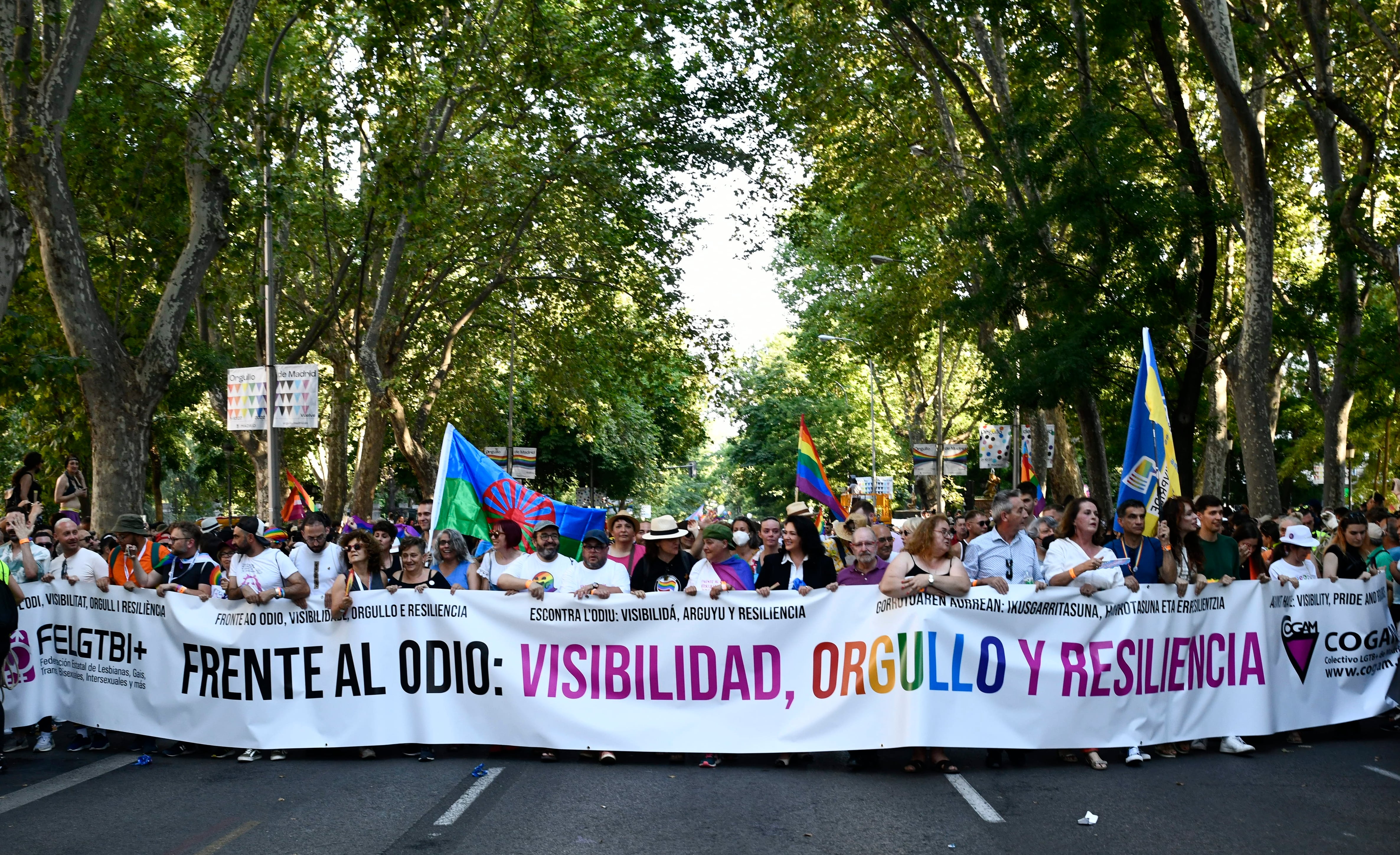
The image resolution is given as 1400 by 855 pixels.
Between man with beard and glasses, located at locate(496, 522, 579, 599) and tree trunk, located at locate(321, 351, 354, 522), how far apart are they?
2082cm

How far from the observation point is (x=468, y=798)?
819cm

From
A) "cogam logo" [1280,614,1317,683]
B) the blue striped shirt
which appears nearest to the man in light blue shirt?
the blue striped shirt

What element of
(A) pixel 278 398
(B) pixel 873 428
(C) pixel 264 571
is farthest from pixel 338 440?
(B) pixel 873 428

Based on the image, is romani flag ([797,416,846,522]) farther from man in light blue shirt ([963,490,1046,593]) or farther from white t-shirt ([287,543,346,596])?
white t-shirt ([287,543,346,596])

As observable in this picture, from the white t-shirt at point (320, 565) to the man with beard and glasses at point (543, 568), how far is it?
1464 millimetres

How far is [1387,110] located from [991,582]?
15751 mm

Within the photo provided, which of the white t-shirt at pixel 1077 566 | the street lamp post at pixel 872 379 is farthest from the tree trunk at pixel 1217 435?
the white t-shirt at pixel 1077 566

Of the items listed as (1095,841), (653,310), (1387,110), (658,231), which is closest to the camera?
(1095,841)

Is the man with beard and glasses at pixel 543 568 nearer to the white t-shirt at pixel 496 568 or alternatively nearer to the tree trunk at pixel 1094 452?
the white t-shirt at pixel 496 568

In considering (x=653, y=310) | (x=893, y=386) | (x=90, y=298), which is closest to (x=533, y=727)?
(x=90, y=298)

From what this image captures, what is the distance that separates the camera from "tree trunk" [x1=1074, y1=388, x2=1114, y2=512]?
834 inches

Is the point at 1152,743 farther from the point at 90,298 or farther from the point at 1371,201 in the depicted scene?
the point at 1371,201

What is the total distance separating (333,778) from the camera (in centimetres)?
887

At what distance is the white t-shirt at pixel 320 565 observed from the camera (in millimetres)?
10828
